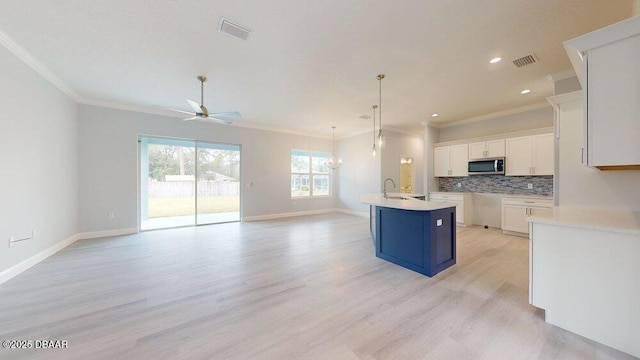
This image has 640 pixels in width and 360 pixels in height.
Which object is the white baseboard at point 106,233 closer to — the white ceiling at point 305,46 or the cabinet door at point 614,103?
the white ceiling at point 305,46

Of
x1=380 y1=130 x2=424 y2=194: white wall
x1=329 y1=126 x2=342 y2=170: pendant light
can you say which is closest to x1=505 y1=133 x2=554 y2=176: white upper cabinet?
x1=380 y1=130 x2=424 y2=194: white wall

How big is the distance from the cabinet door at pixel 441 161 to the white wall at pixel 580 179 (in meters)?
3.38

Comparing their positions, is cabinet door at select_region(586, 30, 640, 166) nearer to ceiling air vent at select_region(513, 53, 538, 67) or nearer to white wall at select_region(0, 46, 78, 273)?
ceiling air vent at select_region(513, 53, 538, 67)

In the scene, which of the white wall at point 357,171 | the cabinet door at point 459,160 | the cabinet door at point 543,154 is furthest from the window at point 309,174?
the cabinet door at point 543,154

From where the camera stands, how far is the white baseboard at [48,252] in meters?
2.70

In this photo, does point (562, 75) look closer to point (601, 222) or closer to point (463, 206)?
point (601, 222)

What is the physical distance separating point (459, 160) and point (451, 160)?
0.20 meters

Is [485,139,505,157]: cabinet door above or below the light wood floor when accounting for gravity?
above

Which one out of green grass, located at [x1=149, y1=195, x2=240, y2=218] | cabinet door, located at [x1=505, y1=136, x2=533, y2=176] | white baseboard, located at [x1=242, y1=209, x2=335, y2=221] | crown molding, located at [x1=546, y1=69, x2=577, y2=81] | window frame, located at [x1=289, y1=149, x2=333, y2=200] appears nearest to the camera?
crown molding, located at [x1=546, y1=69, x2=577, y2=81]

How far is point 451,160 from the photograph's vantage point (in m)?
6.09

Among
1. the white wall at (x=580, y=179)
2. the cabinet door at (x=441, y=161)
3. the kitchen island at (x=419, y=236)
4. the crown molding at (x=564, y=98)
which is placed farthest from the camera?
the cabinet door at (x=441, y=161)

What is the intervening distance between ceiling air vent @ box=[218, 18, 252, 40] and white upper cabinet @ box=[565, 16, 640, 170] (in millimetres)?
2797

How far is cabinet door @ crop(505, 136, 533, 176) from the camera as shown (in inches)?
188

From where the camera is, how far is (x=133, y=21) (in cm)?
231
